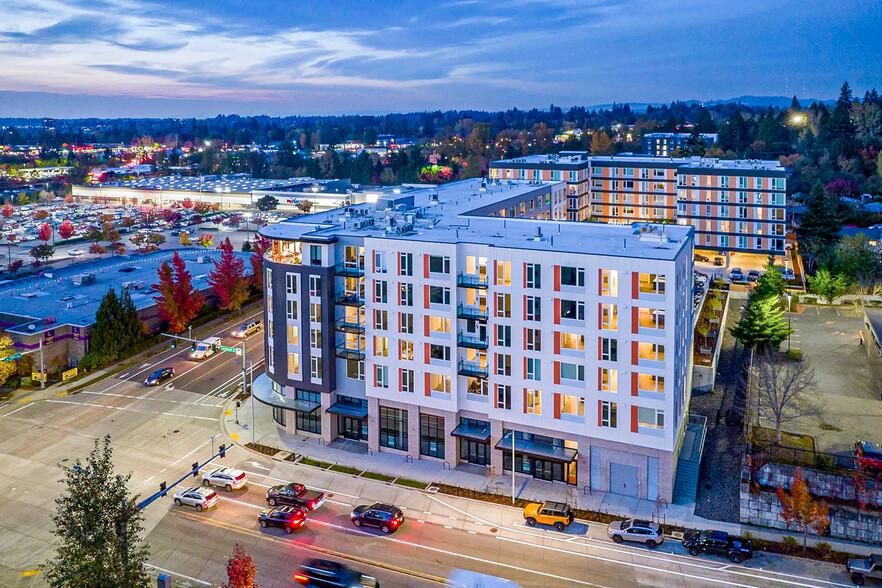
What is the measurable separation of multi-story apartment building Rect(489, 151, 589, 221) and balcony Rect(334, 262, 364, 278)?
60.8 m

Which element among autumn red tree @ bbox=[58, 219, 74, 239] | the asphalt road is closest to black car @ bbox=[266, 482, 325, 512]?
the asphalt road

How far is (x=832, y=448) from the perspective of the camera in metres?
45.8

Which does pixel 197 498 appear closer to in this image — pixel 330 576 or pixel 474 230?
pixel 330 576

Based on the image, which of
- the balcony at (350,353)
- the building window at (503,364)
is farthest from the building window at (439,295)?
the balcony at (350,353)

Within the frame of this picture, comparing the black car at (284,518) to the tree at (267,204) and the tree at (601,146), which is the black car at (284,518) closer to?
the tree at (267,204)

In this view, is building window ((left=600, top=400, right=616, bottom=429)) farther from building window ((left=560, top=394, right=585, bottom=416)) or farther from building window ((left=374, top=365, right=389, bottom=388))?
building window ((left=374, top=365, right=389, bottom=388))

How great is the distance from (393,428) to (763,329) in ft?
111

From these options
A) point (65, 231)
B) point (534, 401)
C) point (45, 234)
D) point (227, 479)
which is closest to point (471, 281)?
point (534, 401)

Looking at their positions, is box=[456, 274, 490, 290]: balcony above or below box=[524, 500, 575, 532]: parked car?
above

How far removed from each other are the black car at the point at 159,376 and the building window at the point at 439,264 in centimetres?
3368

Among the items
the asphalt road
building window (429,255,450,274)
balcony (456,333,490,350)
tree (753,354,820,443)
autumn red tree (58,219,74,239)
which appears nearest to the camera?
the asphalt road

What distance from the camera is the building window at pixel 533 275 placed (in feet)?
151

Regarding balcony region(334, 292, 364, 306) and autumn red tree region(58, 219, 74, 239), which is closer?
balcony region(334, 292, 364, 306)

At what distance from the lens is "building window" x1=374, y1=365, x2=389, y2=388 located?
51562 mm
